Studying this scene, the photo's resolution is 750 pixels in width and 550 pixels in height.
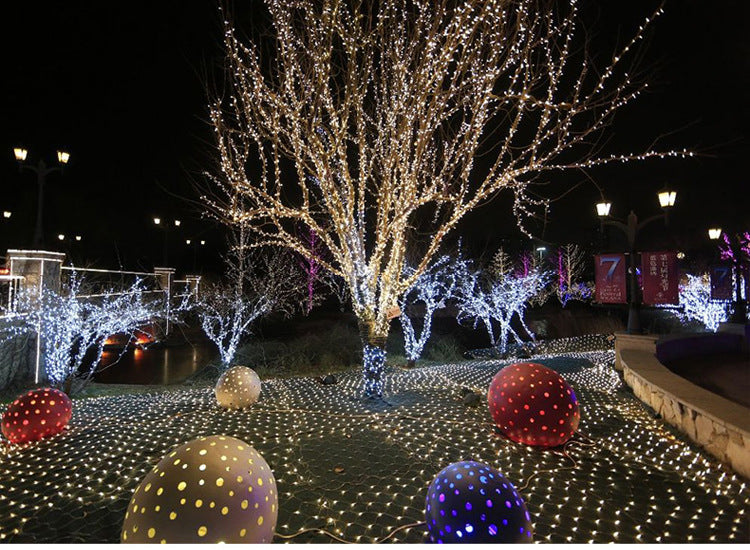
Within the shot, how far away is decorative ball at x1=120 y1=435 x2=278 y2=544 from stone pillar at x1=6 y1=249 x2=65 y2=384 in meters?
8.44

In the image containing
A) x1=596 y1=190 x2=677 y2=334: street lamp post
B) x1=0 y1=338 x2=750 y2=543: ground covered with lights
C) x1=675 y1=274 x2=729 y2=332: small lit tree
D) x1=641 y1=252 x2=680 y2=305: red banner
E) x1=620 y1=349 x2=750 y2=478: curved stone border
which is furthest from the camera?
x1=675 y1=274 x2=729 y2=332: small lit tree

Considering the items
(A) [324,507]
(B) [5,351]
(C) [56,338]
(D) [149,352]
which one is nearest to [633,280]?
(A) [324,507]

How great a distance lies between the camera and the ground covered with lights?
2.71 meters

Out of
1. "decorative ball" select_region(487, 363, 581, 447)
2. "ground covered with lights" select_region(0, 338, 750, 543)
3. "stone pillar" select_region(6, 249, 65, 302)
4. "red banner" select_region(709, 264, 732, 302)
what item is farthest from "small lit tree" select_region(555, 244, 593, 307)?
"stone pillar" select_region(6, 249, 65, 302)

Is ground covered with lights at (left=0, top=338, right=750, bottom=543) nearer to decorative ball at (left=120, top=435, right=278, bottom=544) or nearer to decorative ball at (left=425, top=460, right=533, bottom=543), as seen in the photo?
decorative ball at (left=425, top=460, right=533, bottom=543)

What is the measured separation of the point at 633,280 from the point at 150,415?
8886mm

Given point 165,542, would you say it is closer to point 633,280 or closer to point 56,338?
point 56,338

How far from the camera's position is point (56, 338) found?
8.00 meters

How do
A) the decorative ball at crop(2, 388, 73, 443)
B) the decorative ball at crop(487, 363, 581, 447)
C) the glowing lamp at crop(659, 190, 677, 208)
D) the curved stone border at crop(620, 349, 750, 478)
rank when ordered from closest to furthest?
the curved stone border at crop(620, 349, 750, 478)
the decorative ball at crop(487, 363, 581, 447)
the decorative ball at crop(2, 388, 73, 443)
the glowing lamp at crop(659, 190, 677, 208)

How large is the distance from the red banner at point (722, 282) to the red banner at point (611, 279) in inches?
263

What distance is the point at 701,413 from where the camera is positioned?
3.84m

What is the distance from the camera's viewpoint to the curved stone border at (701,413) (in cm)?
337

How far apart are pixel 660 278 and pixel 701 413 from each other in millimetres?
4314

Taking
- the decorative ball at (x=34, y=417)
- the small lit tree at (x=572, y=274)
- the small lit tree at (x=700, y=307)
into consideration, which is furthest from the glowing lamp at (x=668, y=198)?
the small lit tree at (x=572, y=274)
